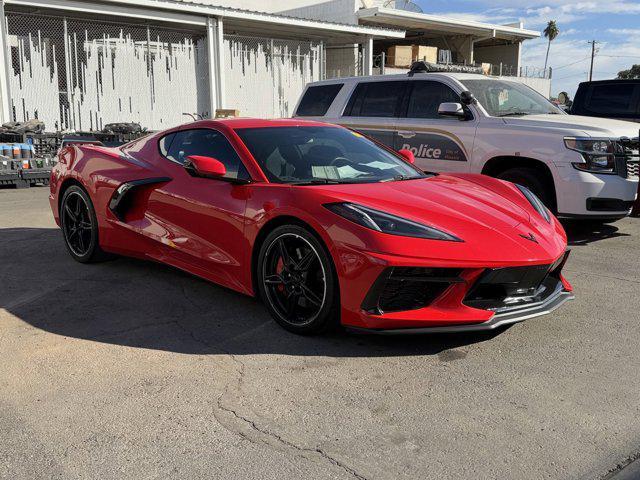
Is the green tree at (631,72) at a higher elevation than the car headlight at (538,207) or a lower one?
higher

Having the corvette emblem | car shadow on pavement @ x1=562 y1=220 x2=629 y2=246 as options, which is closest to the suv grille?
car shadow on pavement @ x1=562 y1=220 x2=629 y2=246

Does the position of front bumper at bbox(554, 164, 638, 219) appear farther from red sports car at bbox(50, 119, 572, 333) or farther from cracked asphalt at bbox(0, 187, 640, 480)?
red sports car at bbox(50, 119, 572, 333)

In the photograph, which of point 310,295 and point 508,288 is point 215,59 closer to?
point 310,295

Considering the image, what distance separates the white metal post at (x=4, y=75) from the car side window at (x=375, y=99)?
472 inches

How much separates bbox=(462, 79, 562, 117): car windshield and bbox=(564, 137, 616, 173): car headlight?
3.72 ft

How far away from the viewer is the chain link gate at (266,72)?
2192 cm

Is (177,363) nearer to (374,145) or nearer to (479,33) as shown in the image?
(374,145)

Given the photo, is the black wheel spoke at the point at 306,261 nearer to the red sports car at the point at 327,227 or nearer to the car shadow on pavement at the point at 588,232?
the red sports car at the point at 327,227

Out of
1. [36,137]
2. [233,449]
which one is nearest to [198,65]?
[36,137]

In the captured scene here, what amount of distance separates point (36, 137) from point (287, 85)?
37.7ft

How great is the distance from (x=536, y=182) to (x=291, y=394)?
4.74m

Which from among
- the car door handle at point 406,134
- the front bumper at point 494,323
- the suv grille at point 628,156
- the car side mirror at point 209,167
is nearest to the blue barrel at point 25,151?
the car door handle at point 406,134

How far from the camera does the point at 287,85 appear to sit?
23422 millimetres

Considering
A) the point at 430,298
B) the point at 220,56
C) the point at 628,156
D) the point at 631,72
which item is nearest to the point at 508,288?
the point at 430,298
